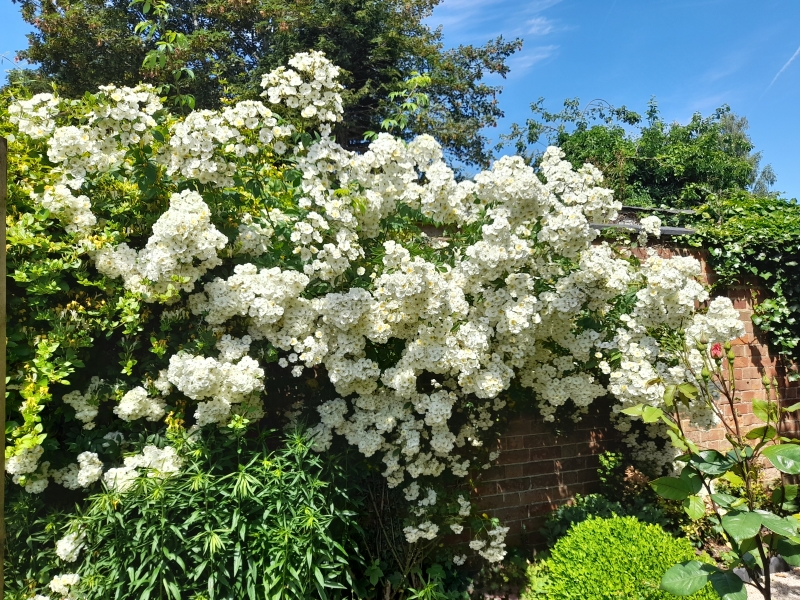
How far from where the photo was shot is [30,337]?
8.75ft

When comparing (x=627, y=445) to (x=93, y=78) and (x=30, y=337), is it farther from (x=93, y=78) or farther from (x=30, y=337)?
(x=93, y=78)

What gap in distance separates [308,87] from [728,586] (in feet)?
9.15

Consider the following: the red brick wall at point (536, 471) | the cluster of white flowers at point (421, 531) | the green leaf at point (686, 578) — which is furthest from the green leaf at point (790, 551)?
the red brick wall at point (536, 471)

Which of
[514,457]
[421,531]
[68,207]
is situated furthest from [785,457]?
[68,207]

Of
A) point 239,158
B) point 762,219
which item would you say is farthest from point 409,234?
point 762,219

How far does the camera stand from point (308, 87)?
2953mm

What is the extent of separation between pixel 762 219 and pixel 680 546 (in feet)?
12.7

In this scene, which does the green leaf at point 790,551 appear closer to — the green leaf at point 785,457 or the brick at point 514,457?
the green leaf at point 785,457

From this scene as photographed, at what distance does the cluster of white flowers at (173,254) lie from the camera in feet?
A: 8.48

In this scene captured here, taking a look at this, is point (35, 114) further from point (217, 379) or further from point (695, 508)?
point (695, 508)

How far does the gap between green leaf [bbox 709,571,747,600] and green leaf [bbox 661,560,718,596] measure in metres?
0.02

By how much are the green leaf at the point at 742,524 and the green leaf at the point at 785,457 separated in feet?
0.59

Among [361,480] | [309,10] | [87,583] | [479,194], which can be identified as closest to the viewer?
[87,583]

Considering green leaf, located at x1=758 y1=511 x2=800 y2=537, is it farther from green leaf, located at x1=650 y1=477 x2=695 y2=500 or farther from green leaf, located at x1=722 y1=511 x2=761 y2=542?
green leaf, located at x1=650 y1=477 x2=695 y2=500
